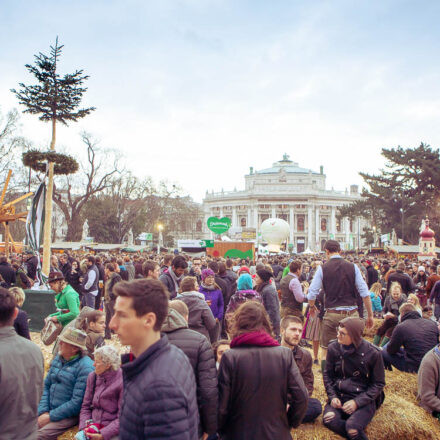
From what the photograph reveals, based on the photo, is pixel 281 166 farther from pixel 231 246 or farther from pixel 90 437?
pixel 90 437

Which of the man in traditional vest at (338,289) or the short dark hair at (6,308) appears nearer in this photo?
the short dark hair at (6,308)

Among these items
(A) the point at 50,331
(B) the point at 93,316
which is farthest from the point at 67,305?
(B) the point at 93,316

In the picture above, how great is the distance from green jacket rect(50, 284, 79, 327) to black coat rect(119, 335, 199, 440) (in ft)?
14.3

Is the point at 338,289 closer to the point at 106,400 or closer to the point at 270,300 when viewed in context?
the point at 270,300

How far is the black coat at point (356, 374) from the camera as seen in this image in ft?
14.4

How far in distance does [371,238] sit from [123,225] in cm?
2913

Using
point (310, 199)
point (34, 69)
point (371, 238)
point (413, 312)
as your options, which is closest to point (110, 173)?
point (34, 69)

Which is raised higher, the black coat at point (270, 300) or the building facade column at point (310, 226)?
the building facade column at point (310, 226)

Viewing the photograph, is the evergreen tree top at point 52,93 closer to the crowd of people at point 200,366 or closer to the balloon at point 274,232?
the crowd of people at point 200,366

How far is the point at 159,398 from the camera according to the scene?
2064 millimetres

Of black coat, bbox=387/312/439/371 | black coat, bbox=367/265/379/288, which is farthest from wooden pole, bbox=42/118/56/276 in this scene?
black coat, bbox=387/312/439/371

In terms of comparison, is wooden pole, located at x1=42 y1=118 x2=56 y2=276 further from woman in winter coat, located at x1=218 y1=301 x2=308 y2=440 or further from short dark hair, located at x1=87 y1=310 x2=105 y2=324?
woman in winter coat, located at x1=218 y1=301 x2=308 y2=440

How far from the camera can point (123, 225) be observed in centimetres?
4809

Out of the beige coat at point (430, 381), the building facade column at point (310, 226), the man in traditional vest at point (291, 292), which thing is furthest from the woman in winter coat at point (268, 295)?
the building facade column at point (310, 226)
